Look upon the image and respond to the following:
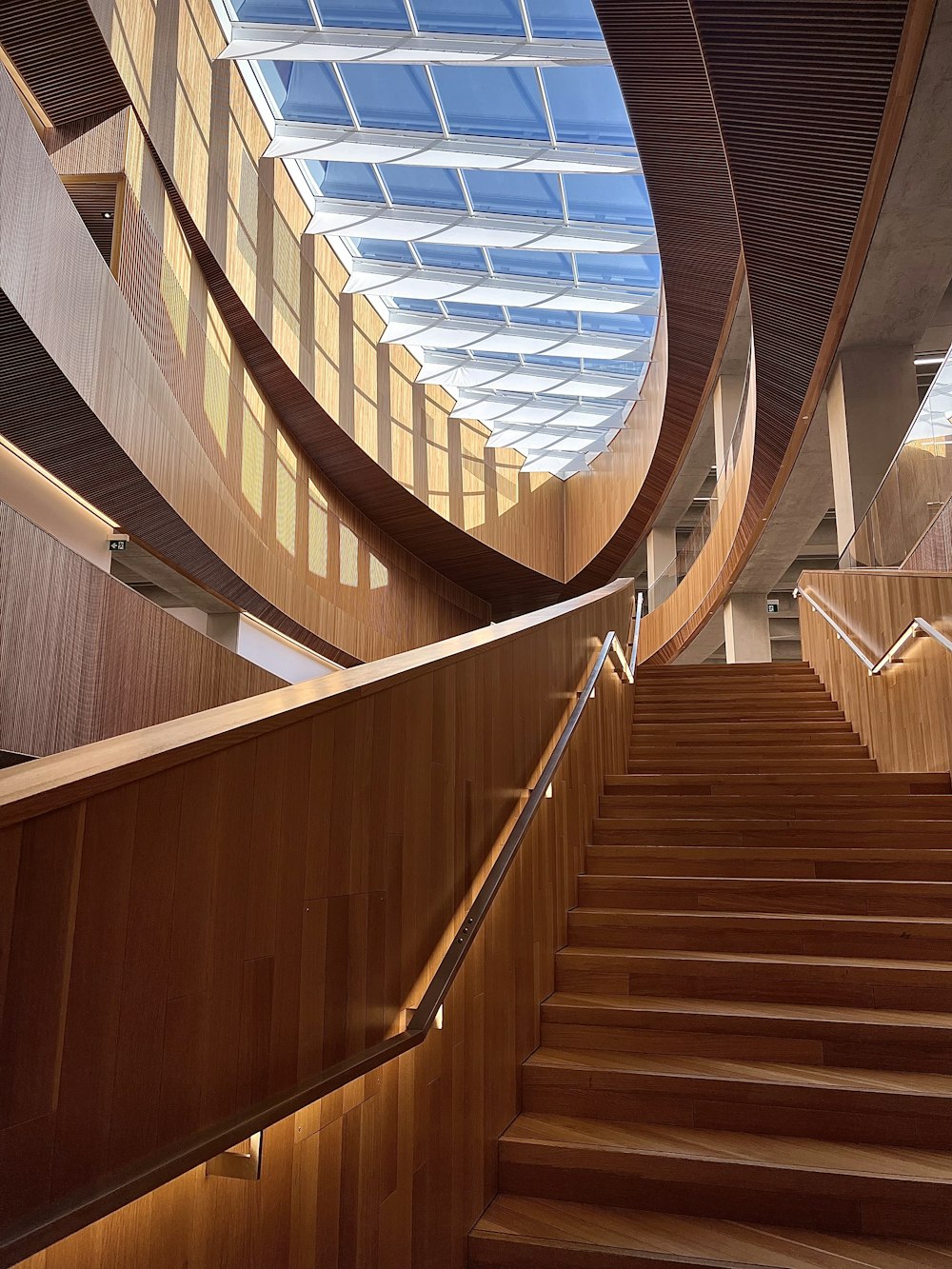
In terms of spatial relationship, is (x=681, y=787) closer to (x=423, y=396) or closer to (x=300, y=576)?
(x=300, y=576)

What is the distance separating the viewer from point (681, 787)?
199 inches

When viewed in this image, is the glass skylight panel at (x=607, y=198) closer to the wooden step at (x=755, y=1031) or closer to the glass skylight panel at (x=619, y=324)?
the glass skylight panel at (x=619, y=324)

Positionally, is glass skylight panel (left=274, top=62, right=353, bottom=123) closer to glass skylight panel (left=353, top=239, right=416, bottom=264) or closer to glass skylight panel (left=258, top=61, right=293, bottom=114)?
glass skylight panel (left=258, top=61, right=293, bottom=114)

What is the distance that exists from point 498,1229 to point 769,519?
968 centimetres

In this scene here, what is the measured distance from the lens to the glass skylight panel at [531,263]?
12.9 metres

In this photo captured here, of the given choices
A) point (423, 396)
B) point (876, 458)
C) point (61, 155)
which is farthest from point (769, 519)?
point (61, 155)

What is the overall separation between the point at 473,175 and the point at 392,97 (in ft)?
5.36

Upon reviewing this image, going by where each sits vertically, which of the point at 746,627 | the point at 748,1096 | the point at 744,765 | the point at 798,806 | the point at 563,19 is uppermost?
the point at 563,19

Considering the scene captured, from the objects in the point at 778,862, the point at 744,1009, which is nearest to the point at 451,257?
the point at 778,862

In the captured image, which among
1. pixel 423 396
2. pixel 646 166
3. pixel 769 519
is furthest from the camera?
pixel 423 396

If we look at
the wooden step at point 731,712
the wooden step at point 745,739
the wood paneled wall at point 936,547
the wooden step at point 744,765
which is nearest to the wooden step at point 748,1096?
the wooden step at point 744,765

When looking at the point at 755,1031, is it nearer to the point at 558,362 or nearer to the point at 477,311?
the point at 477,311

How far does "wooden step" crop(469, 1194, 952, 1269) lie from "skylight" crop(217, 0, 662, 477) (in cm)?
851

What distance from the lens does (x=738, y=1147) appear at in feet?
8.79
